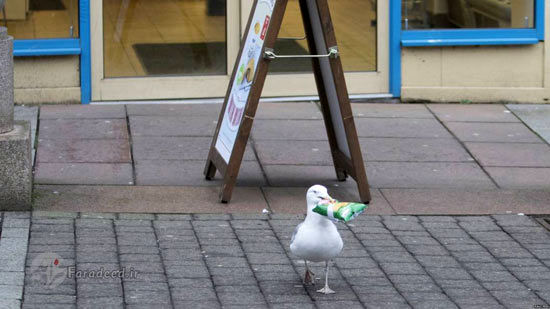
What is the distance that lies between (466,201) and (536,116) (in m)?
3.12

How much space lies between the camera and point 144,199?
7332 millimetres

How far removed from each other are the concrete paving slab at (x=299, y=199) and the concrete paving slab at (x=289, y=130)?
5.12 ft

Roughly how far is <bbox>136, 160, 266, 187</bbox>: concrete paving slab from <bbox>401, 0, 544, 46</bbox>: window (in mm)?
3082

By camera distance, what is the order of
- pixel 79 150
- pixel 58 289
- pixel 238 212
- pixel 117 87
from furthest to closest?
pixel 117 87 → pixel 79 150 → pixel 238 212 → pixel 58 289

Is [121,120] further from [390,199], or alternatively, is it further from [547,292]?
[547,292]

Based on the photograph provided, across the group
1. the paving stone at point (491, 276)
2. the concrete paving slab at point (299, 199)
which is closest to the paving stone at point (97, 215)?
the concrete paving slab at point (299, 199)

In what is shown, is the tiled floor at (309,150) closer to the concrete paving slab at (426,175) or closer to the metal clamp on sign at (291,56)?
the concrete paving slab at (426,175)

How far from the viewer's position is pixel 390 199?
24.8 ft

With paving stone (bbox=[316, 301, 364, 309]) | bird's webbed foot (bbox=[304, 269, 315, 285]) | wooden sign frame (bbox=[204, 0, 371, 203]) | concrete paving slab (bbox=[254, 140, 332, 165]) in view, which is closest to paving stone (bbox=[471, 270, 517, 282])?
paving stone (bbox=[316, 301, 364, 309])

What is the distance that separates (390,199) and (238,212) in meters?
1.20

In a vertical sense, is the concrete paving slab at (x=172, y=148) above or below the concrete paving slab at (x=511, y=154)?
above

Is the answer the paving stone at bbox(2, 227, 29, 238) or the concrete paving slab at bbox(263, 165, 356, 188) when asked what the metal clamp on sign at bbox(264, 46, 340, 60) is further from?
the paving stone at bbox(2, 227, 29, 238)

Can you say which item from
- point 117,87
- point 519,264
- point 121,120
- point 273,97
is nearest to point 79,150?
point 121,120

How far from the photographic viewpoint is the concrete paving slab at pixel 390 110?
1021 cm
